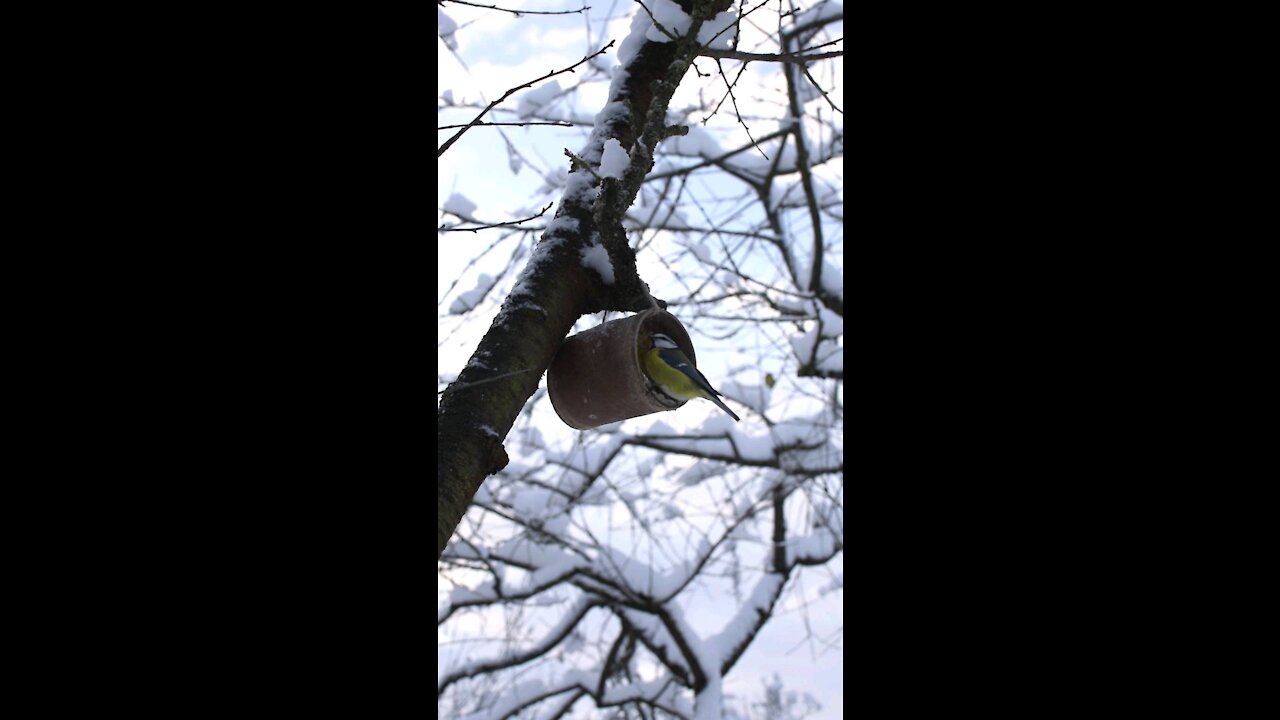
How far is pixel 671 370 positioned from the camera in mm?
1871

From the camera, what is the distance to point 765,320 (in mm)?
5445

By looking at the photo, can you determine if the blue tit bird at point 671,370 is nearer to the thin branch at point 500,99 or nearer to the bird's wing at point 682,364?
the bird's wing at point 682,364

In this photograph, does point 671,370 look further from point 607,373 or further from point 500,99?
point 500,99

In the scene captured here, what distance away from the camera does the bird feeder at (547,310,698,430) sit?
179cm

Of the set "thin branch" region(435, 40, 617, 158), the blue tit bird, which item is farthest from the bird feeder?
"thin branch" region(435, 40, 617, 158)

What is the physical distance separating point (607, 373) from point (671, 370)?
0.49ft

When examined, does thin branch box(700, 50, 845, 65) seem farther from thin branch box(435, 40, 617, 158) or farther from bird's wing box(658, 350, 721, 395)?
bird's wing box(658, 350, 721, 395)

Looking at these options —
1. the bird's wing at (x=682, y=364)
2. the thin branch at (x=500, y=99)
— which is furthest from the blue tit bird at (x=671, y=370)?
the thin branch at (x=500, y=99)
